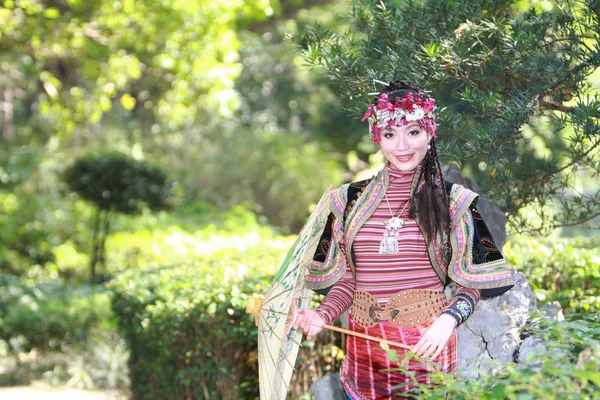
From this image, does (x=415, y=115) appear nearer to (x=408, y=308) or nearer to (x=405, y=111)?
(x=405, y=111)

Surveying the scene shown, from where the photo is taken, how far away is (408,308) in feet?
9.05

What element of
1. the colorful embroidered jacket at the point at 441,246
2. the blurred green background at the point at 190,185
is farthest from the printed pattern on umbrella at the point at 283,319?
the blurred green background at the point at 190,185

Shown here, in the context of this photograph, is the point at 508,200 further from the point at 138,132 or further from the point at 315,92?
the point at 315,92

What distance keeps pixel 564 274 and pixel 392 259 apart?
2.10m

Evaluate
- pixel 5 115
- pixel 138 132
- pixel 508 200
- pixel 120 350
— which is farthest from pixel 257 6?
pixel 5 115

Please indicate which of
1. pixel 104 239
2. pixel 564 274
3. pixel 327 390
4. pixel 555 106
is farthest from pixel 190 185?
pixel 555 106

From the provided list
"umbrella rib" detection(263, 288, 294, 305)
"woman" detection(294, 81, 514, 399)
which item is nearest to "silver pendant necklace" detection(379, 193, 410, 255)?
"woman" detection(294, 81, 514, 399)

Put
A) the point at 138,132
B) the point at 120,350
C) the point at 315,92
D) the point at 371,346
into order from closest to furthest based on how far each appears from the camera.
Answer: the point at 371,346
the point at 120,350
the point at 138,132
the point at 315,92

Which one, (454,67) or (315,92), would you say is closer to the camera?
(454,67)

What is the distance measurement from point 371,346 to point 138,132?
15381 mm

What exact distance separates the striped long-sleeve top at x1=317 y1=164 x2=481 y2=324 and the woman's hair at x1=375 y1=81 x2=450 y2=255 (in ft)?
0.16

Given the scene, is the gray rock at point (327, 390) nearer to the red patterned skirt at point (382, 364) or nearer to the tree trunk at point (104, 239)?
the red patterned skirt at point (382, 364)

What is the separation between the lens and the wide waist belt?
108 inches

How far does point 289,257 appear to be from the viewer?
9.63ft
